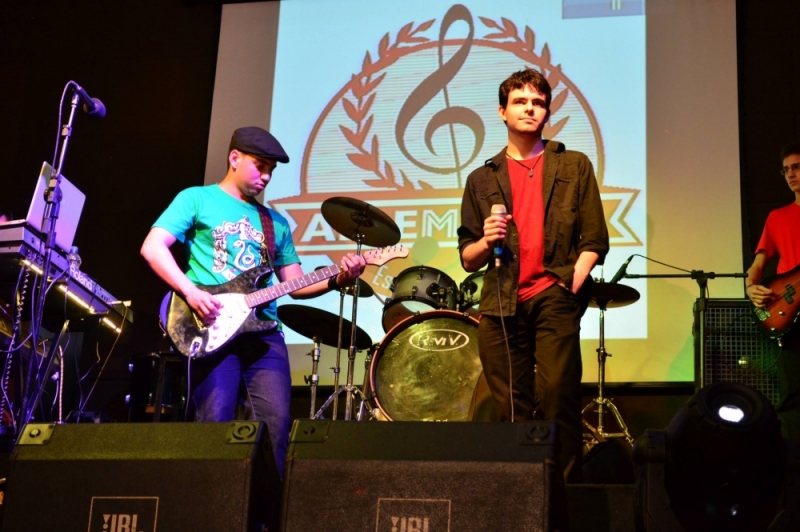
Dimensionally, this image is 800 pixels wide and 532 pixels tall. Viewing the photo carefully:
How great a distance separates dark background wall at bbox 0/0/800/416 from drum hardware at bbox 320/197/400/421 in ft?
7.05

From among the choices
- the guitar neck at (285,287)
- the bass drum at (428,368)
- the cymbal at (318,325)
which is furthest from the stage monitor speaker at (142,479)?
the cymbal at (318,325)

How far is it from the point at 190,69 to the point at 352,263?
12.7ft

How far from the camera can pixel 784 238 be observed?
16.9ft

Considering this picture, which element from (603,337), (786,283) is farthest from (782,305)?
(603,337)

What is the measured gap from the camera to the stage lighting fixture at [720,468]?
7.79ft

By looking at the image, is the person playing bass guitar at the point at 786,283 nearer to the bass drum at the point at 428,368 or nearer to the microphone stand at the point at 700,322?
the microphone stand at the point at 700,322

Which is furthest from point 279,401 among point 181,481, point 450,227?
point 450,227

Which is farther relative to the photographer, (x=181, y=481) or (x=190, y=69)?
(x=190, y=69)

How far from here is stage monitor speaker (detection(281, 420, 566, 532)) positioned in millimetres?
2299

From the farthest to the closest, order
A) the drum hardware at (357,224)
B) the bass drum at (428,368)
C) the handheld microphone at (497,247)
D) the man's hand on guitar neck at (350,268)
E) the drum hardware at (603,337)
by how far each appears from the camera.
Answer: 1. the drum hardware at (603,337)
2. the bass drum at (428,368)
3. the drum hardware at (357,224)
4. the man's hand on guitar neck at (350,268)
5. the handheld microphone at (497,247)

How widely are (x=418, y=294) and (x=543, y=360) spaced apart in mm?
2442

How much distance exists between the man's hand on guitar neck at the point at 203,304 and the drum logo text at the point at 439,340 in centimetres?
188

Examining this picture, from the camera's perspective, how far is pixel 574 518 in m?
2.80

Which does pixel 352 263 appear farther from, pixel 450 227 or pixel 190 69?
pixel 190 69
